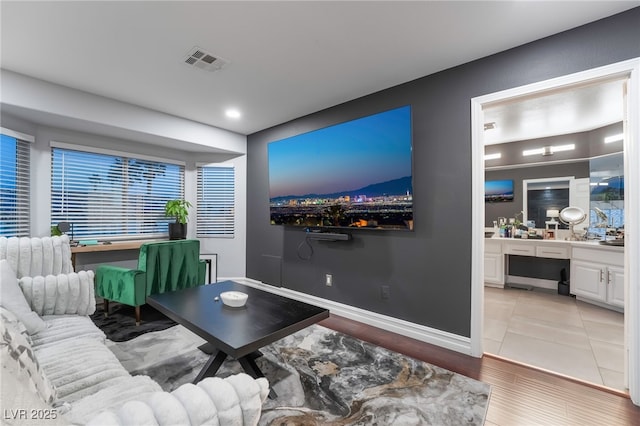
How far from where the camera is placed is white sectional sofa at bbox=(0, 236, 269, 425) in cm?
67

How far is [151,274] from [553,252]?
5.47 m

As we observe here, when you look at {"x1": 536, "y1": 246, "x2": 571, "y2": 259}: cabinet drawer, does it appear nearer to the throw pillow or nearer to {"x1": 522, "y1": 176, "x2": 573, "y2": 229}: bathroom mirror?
{"x1": 522, "y1": 176, "x2": 573, "y2": 229}: bathroom mirror

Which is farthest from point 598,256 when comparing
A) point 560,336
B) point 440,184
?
point 440,184

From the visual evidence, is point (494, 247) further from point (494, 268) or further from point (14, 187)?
point (14, 187)

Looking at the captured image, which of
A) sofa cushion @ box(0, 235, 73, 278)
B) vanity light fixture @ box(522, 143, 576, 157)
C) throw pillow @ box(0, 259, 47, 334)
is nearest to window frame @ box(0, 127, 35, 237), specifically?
sofa cushion @ box(0, 235, 73, 278)

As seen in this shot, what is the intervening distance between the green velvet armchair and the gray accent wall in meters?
1.60

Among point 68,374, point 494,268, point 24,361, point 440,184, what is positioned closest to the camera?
point 24,361

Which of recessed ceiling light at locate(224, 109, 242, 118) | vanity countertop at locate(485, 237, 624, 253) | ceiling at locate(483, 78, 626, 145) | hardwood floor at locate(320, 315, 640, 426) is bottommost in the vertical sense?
hardwood floor at locate(320, 315, 640, 426)

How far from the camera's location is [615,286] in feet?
10.8

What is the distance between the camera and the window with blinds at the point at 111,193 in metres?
3.44

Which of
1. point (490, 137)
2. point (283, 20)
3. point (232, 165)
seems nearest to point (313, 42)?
point (283, 20)

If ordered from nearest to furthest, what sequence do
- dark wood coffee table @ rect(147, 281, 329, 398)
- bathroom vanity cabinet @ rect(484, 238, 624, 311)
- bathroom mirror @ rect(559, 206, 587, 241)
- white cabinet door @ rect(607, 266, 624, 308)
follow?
dark wood coffee table @ rect(147, 281, 329, 398) < white cabinet door @ rect(607, 266, 624, 308) < bathroom vanity cabinet @ rect(484, 238, 624, 311) < bathroom mirror @ rect(559, 206, 587, 241)

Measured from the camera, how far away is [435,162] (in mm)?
2590

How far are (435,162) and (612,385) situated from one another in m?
2.06
